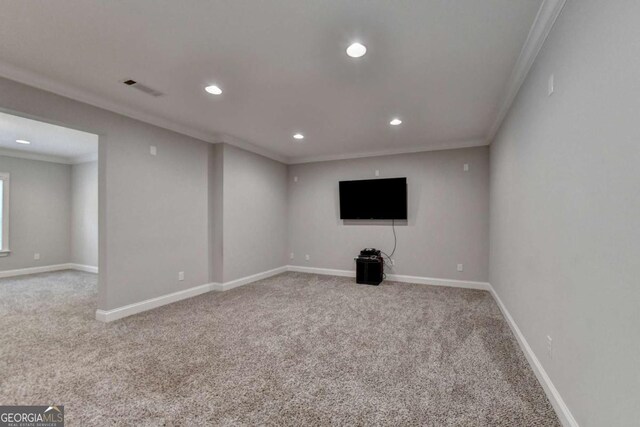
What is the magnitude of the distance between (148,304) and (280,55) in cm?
341

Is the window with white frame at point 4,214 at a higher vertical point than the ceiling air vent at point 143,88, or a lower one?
lower

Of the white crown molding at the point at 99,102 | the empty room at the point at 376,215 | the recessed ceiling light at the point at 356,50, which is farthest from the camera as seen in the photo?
the white crown molding at the point at 99,102

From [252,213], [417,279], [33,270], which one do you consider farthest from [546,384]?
[33,270]

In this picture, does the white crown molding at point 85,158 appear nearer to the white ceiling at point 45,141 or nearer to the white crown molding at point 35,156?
the white ceiling at point 45,141

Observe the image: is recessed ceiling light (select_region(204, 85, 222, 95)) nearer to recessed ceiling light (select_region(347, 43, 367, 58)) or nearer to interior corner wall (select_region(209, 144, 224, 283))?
recessed ceiling light (select_region(347, 43, 367, 58))

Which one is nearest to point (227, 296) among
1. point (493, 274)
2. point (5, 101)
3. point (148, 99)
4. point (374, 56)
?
point (148, 99)

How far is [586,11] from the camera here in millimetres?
1405

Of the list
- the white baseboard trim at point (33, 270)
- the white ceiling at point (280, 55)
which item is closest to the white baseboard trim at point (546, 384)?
the white ceiling at point (280, 55)

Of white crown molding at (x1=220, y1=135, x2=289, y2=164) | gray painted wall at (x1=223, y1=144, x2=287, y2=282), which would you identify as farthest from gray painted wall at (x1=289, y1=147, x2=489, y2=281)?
white crown molding at (x1=220, y1=135, x2=289, y2=164)

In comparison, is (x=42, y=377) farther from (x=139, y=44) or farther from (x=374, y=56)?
(x=374, y=56)

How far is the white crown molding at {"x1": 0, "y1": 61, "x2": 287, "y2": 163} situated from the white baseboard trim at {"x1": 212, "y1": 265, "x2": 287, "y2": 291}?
91.6 inches

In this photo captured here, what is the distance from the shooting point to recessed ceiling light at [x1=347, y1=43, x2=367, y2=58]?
2.14 meters

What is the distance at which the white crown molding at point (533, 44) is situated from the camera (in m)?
1.70

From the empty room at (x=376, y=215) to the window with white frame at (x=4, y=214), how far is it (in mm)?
1020
